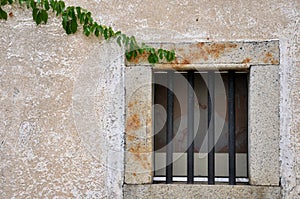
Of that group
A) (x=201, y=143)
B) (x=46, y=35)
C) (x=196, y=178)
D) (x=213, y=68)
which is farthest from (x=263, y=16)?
(x=46, y=35)

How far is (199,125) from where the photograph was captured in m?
3.05

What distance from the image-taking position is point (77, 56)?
9.73 feet

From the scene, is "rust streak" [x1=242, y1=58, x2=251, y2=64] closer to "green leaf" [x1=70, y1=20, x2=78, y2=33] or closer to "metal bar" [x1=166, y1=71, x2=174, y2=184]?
"metal bar" [x1=166, y1=71, x2=174, y2=184]

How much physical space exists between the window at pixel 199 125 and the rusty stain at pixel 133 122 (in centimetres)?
17

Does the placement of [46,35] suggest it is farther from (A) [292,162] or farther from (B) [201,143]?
(A) [292,162]

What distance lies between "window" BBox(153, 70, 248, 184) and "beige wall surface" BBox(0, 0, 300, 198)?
0.85 ft

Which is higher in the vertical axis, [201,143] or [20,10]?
Result: [20,10]

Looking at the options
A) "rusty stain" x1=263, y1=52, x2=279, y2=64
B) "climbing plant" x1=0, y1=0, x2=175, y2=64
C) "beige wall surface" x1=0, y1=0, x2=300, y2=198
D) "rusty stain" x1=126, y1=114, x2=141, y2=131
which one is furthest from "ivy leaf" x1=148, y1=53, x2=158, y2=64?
"rusty stain" x1=263, y1=52, x2=279, y2=64

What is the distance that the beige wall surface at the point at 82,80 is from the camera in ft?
9.54

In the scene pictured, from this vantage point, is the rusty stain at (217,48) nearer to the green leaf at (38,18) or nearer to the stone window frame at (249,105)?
the stone window frame at (249,105)

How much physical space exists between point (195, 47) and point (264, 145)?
721 mm

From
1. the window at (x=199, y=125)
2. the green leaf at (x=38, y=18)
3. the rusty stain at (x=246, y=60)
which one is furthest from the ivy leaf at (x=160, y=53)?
the green leaf at (x=38, y=18)

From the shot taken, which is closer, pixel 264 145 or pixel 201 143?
pixel 264 145

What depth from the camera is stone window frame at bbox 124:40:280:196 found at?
283cm
